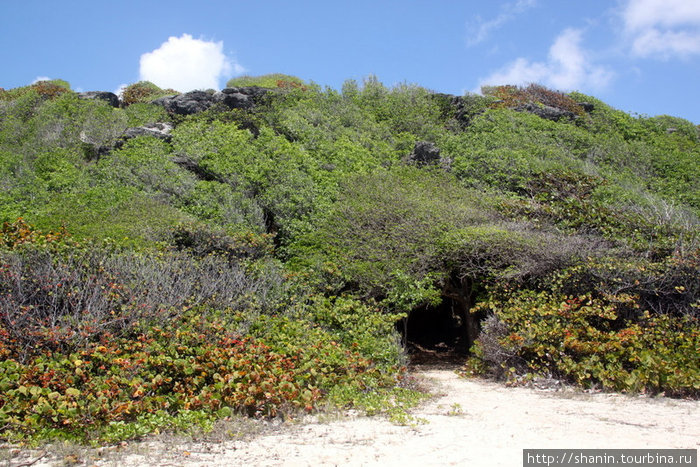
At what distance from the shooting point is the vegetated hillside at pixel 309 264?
6500mm

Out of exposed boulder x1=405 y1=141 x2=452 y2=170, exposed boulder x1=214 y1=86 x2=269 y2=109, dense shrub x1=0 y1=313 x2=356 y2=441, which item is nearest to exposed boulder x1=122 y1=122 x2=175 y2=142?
exposed boulder x1=214 y1=86 x2=269 y2=109

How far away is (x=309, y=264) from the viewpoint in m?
12.1

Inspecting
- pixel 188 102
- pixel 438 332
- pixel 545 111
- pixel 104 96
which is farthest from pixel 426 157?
pixel 104 96

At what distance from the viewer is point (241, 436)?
17.9 feet

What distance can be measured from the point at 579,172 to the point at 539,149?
3103 mm

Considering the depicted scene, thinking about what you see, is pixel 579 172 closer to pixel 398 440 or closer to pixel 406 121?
pixel 406 121

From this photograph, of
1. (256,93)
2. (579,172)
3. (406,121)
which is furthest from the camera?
(256,93)

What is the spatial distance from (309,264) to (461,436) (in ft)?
23.2

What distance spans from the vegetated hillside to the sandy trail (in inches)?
24.9

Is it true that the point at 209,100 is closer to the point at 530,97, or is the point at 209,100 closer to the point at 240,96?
the point at 240,96

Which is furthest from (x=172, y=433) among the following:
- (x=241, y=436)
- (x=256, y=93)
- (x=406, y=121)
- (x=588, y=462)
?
(x=256, y=93)

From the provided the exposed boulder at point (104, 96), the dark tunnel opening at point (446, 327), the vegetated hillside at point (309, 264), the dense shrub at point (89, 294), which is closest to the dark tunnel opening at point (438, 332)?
the dark tunnel opening at point (446, 327)

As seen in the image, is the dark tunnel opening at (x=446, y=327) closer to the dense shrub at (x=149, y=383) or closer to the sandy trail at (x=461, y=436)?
the sandy trail at (x=461, y=436)

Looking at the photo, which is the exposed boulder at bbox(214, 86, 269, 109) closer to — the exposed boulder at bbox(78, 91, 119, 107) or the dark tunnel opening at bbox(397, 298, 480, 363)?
the exposed boulder at bbox(78, 91, 119, 107)
